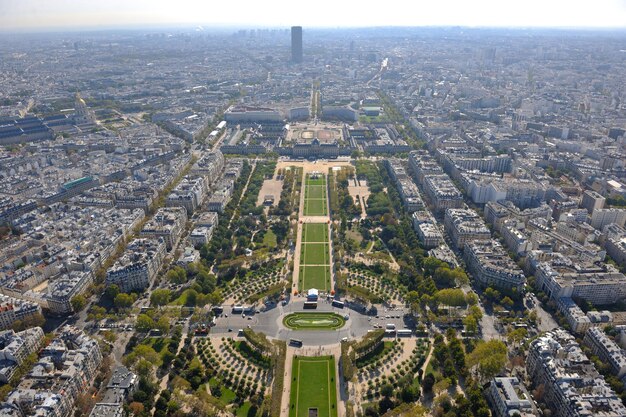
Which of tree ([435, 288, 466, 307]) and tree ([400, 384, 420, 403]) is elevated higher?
tree ([435, 288, 466, 307])

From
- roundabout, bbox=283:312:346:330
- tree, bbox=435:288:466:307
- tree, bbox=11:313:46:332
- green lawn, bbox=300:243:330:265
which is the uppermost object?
tree, bbox=435:288:466:307

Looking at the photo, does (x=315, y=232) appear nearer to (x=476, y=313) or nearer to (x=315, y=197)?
(x=315, y=197)

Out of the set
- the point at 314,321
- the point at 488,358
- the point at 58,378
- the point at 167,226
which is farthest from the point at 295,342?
the point at 167,226

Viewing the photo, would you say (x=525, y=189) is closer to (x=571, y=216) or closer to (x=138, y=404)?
(x=571, y=216)

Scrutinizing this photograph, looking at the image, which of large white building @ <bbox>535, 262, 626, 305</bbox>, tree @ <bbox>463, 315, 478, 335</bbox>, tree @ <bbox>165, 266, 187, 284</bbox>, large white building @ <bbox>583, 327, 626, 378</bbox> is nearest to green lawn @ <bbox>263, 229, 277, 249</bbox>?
tree @ <bbox>165, 266, 187, 284</bbox>

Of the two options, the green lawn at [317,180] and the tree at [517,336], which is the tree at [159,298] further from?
the green lawn at [317,180]

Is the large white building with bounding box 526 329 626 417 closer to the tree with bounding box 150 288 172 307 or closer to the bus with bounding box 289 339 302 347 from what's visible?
the bus with bounding box 289 339 302 347

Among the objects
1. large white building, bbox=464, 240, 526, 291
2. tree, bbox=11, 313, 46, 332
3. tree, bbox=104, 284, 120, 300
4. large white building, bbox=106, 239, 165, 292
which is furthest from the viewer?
large white building, bbox=106, 239, 165, 292
